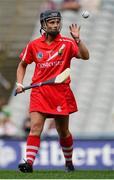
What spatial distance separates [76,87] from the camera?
910 inches

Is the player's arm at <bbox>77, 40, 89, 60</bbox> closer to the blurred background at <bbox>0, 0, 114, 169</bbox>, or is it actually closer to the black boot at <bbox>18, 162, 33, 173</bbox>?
the black boot at <bbox>18, 162, 33, 173</bbox>

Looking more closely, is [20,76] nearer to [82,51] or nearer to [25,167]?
[82,51]

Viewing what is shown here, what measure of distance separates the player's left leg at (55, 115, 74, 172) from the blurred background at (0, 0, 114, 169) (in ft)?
15.0

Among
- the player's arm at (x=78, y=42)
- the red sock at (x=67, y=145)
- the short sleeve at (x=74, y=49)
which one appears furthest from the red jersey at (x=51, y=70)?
the red sock at (x=67, y=145)

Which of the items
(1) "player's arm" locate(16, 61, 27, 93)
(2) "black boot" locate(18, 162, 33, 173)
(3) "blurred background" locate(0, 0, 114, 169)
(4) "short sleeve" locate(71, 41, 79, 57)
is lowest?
(3) "blurred background" locate(0, 0, 114, 169)

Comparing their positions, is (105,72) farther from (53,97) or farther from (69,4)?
(53,97)

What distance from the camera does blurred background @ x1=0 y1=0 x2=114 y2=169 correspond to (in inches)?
695

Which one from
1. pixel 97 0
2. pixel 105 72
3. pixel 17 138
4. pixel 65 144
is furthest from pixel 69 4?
pixel 65 144

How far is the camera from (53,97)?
1216 cm

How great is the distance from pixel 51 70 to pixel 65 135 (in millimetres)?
889

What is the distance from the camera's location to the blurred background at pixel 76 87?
57.9 feet

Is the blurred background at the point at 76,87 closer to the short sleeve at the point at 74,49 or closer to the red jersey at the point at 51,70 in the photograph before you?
the red jersey at the point at 51,70

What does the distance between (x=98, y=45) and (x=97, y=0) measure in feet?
Result: 4.30

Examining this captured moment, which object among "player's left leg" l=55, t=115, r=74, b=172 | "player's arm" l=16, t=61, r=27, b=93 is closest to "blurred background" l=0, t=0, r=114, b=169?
"player's left leg" l=55, t=115, r=74, b=172
